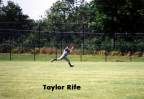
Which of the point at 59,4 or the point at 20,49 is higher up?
the point at 59,4

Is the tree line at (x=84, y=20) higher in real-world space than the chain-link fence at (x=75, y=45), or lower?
higher

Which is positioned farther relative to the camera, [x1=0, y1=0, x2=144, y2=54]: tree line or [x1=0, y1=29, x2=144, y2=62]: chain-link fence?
[x1=0, y1=0, x2=144, y2=54]: tree line

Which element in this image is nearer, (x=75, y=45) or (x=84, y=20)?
(x=75, y=45)

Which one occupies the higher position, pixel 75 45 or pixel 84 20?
pixel 84 20

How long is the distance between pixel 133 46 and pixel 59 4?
119 ft

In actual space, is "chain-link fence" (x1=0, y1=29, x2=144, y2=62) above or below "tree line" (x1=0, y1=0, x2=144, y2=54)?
below

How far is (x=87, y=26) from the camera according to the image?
67.7 meters

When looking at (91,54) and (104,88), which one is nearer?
(104,88)

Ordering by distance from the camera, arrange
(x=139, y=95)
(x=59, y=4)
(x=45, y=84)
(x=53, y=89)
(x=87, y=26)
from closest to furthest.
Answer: (x=139, y=95), (x=53, y=89), (x=45, y=84), (x=87, y=26), (x=59, y=4)

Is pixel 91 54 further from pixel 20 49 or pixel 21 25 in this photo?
pixel 21 25

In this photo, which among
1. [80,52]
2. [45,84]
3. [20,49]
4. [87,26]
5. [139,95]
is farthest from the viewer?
[87,26]

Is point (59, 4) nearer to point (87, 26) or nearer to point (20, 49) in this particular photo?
point (87, 26)

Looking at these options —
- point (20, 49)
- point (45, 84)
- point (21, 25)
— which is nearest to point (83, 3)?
point (21, 25)

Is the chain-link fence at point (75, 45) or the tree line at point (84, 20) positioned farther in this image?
the tree line at point (84, 20)
